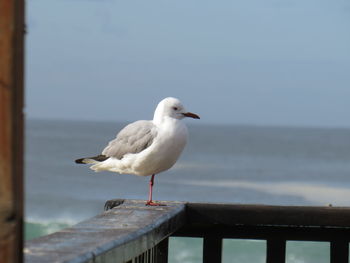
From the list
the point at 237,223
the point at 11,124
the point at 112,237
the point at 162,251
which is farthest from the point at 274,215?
the point at 11,124

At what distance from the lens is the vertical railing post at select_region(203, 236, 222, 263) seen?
12.5ft

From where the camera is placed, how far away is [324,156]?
73.2 meters

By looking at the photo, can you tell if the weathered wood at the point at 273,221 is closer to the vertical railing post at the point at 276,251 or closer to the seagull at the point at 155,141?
the vertical railing post at the point at 276,251

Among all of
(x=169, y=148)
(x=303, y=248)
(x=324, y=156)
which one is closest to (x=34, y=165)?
(x=324, y=156)

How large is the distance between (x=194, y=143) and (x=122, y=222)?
82.4 m

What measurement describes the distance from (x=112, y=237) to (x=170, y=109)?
249 cm

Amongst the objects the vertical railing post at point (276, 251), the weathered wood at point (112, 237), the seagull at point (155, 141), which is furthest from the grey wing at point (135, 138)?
the vertical railing post at point (276, 251)

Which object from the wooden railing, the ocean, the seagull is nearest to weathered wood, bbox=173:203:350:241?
the wooden railing

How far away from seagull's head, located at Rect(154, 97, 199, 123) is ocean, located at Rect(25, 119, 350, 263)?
13.5 metres

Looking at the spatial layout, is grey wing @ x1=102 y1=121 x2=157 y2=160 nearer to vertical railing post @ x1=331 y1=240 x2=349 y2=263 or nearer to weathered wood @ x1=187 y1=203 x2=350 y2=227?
weathered wood @ x1=187 y1=203 x2=350 y2=227

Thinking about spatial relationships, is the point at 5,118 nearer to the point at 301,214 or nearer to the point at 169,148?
the point at 301,214

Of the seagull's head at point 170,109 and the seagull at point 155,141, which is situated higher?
the seagull's head at point 170,109

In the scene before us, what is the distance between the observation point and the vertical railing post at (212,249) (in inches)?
150

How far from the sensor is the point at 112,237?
2939mm
